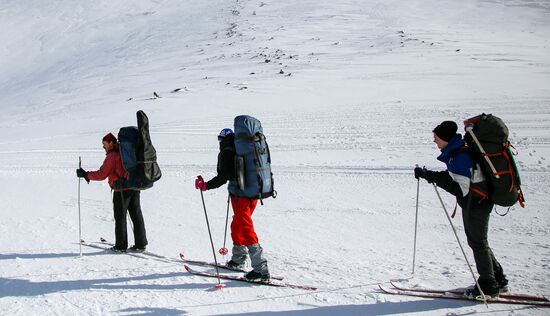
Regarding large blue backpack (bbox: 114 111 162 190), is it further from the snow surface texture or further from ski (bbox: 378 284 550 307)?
ski (bbox: 378 284 550 307)

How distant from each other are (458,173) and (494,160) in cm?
32

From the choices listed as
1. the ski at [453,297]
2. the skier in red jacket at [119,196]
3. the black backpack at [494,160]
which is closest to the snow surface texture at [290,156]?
the ski at [453,297]

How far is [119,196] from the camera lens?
5.83 metres

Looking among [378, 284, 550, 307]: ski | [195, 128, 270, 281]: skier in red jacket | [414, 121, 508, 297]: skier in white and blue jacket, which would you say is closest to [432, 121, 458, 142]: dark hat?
[414, 121, 508, 297]: skier in white and blue jacket

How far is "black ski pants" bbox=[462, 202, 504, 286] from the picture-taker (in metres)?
4.20

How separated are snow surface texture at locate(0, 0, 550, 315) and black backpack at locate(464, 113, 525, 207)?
106cm

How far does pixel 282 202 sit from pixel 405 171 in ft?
10.3

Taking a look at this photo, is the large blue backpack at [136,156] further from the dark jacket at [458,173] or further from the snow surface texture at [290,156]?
the dark jacket at [458,173]

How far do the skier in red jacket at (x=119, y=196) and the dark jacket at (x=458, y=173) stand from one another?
3.66 m

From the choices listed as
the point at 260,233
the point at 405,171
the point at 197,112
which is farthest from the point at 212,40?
the point at 260,233

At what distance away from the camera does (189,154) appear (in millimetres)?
12812

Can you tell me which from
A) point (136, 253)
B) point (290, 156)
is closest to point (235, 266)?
point (136, 253)

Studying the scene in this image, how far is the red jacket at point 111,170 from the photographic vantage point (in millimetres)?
5664

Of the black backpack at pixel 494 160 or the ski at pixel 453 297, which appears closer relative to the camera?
the black backpack at pixel 494 160
